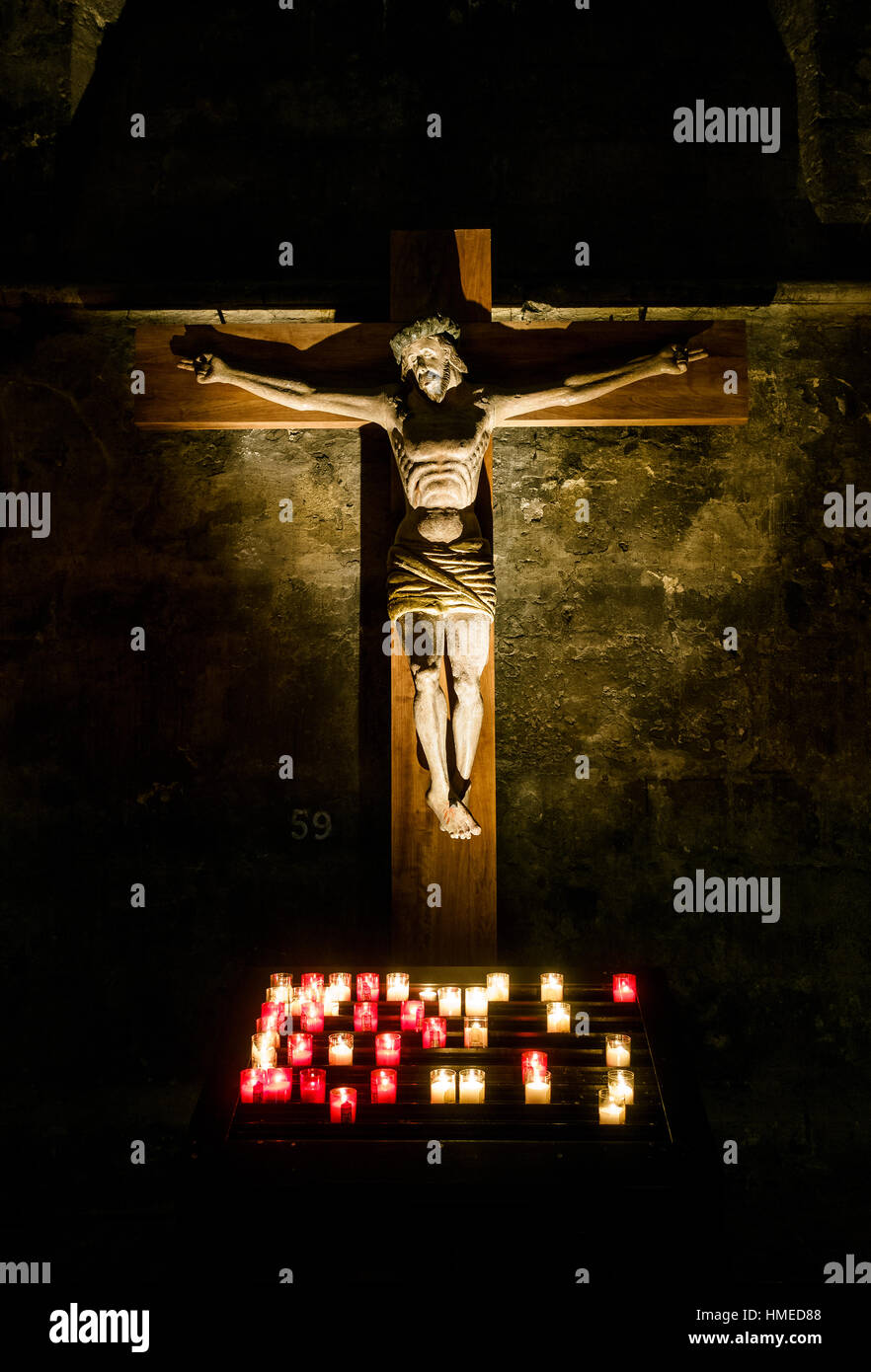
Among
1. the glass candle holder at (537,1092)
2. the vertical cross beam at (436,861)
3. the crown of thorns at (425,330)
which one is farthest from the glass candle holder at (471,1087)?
the crown of thorns at (425,330)

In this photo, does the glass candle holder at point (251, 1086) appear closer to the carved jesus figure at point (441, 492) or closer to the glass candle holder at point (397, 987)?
the glass candle holder at point (397, 987)

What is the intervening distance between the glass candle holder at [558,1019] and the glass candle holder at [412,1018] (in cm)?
39

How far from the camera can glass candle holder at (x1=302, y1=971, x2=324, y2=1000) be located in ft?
11.0

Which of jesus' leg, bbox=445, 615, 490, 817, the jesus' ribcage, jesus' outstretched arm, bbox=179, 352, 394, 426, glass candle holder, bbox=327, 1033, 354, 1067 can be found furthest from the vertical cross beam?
glass candle holder, bbox=327, 1033, 354, 1067

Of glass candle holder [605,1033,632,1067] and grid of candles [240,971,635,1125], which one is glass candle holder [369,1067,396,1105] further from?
glass candle holder [605,1033,632,1067]

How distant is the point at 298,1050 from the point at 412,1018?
36cm

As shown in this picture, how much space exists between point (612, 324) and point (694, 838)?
2.05 metres

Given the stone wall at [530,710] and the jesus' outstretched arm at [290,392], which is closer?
the jesus' outstretched arm at [290,392]

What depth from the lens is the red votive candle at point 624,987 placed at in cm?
330

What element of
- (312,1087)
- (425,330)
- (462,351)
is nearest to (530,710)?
(462,351)

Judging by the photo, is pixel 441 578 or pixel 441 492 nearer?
pixel 441 578

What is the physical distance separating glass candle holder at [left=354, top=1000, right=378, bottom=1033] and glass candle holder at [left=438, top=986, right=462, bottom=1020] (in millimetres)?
207

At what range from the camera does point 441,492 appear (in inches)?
147

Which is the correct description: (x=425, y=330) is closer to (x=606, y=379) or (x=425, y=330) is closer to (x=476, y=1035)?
(x=606, y=379)
